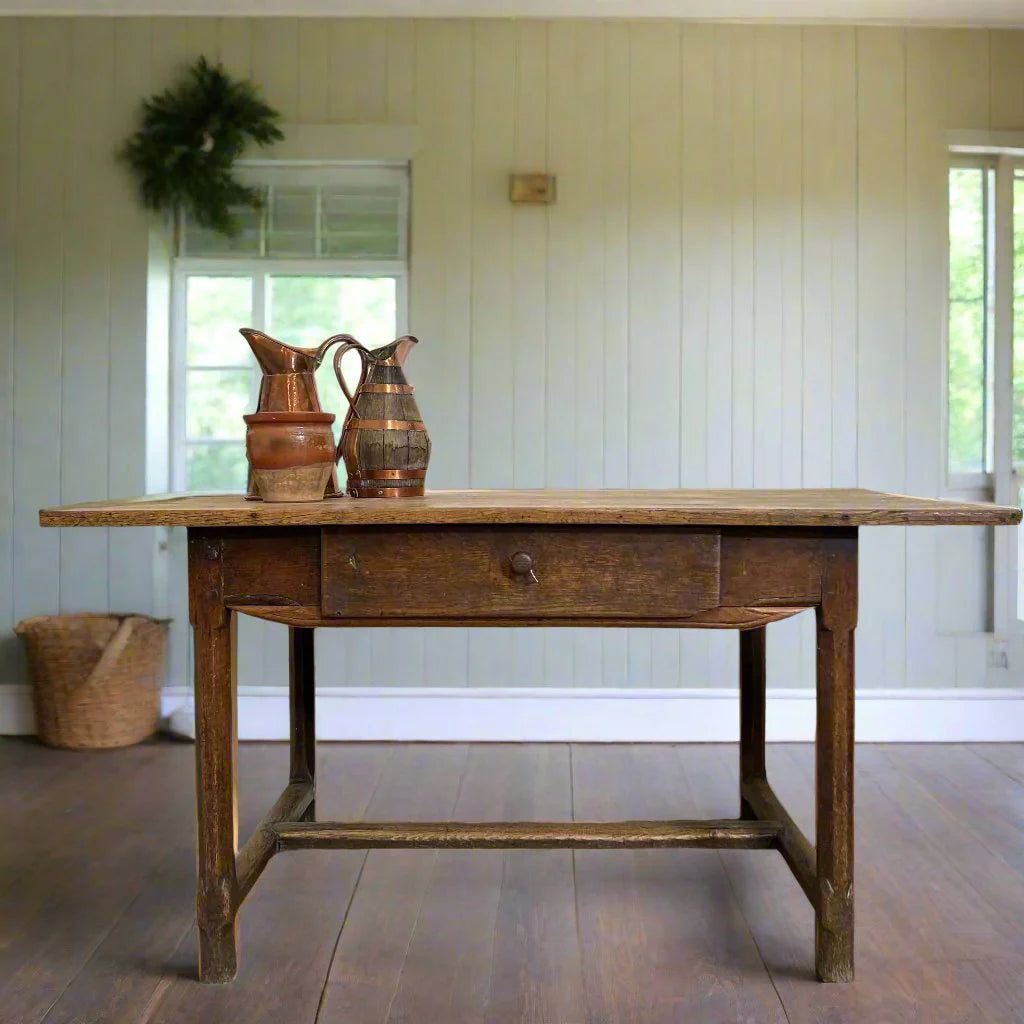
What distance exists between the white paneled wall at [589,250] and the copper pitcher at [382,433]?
5.17 feet

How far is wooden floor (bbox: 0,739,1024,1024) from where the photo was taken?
166 centimetres

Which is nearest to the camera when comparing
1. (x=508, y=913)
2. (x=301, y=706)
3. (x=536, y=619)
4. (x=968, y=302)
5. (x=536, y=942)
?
(x=536, y=619)

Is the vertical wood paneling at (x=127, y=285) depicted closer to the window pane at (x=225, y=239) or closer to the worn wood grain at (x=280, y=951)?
the window pane at (x=225, y=239)

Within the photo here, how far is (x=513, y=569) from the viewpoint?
5.38 feet

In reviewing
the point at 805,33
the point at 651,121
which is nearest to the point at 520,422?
the point at 651,121

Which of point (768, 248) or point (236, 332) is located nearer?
point (768, 248)

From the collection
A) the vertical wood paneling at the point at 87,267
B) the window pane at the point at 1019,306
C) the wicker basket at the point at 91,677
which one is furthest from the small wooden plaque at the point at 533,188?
the wicker basket at the point at 91,677

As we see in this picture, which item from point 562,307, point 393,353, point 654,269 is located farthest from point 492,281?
point 393,353

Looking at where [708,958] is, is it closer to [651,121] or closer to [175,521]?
[175,521]

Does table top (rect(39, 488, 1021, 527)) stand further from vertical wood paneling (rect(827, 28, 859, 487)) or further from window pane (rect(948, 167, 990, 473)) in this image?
window pane (rect(948, 167, 990, 473))

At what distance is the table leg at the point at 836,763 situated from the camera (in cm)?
167

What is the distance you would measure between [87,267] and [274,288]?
63 centimetres

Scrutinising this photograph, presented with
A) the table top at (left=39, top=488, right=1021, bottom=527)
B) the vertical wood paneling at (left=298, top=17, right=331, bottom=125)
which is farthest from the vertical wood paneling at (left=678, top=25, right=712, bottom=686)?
the table top at (left=39, top=488, right=1021, bottom=527)

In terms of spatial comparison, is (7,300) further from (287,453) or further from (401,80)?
(287,453)
